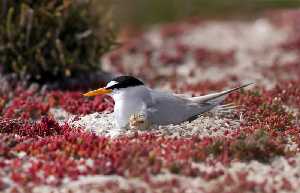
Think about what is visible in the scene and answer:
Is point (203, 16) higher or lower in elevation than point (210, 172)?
higher

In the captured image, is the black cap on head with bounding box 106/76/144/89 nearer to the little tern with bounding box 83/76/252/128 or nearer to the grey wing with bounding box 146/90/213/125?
the little tern with bounding box 83/76/252/128

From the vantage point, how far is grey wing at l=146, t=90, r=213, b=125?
9.67m

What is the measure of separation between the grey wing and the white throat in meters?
0.12

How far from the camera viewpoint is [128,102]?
384 inches

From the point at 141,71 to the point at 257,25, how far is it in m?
7.20

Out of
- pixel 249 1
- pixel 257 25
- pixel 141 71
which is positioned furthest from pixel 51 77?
pixel 249 1

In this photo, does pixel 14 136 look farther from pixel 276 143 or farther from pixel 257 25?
pixel 257 25

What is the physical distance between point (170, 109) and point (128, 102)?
61 cm

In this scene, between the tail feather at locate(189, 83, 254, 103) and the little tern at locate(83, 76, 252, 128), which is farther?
the tail feather at locate(189, 83, 254, 103)

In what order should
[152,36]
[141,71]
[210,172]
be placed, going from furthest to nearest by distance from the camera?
1. [152,36]
2. [141,71]
3. [210,172]

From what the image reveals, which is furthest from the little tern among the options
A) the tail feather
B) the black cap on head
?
the tail feather

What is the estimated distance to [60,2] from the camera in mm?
14633

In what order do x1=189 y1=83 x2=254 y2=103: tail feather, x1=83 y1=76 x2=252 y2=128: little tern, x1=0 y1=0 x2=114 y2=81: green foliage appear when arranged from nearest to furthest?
1. x1=83 y1=76 x2=252 y2=128: little tern
2. x1=189 y1=83 x2=254 y2=103: tail feather
3. x1=0 y1=0 x2=114 y2=81: green foliage

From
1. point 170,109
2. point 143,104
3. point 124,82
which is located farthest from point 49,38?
point 170,109
